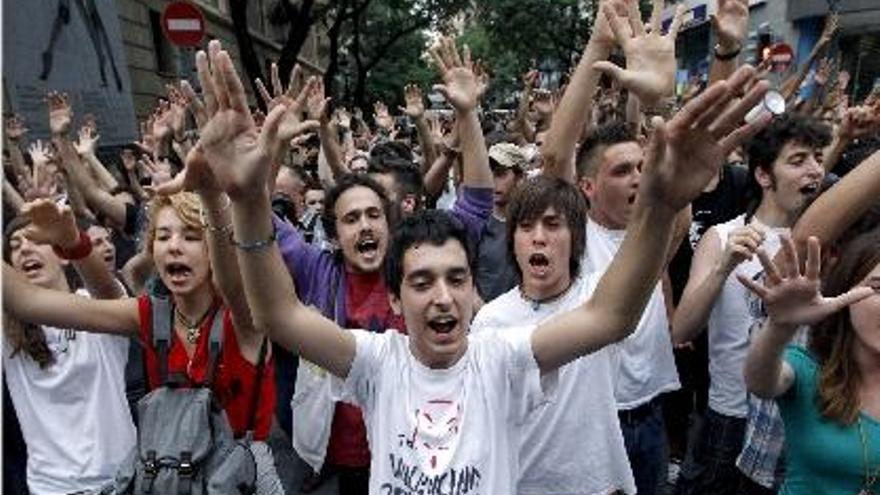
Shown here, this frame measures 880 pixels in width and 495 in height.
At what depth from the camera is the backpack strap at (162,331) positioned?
100 inches

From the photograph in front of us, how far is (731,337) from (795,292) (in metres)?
1.28

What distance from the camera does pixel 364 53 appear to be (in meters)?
40.1

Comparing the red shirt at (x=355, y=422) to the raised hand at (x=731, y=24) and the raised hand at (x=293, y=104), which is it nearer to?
the raised hand at (x=293, y=104)

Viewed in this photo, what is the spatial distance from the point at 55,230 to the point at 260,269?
40.5 inches

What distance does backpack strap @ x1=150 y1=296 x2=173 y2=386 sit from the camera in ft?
8.36

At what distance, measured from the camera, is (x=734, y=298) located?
3191 mm

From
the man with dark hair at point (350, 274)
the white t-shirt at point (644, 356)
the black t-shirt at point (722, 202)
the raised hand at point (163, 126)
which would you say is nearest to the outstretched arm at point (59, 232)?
the man with dark hair at point (350, 274)

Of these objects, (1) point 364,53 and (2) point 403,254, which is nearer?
(2) point 403,254

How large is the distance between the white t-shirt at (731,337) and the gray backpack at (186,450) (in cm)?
172

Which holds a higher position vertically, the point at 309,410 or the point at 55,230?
the point at 55,230

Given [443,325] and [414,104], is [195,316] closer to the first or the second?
[443,325]

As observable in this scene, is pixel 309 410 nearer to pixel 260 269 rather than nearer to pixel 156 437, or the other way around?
pixel 156 437

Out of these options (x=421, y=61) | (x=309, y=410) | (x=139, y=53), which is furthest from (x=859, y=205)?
(x=421, y=61)

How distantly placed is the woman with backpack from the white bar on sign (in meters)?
6.33
